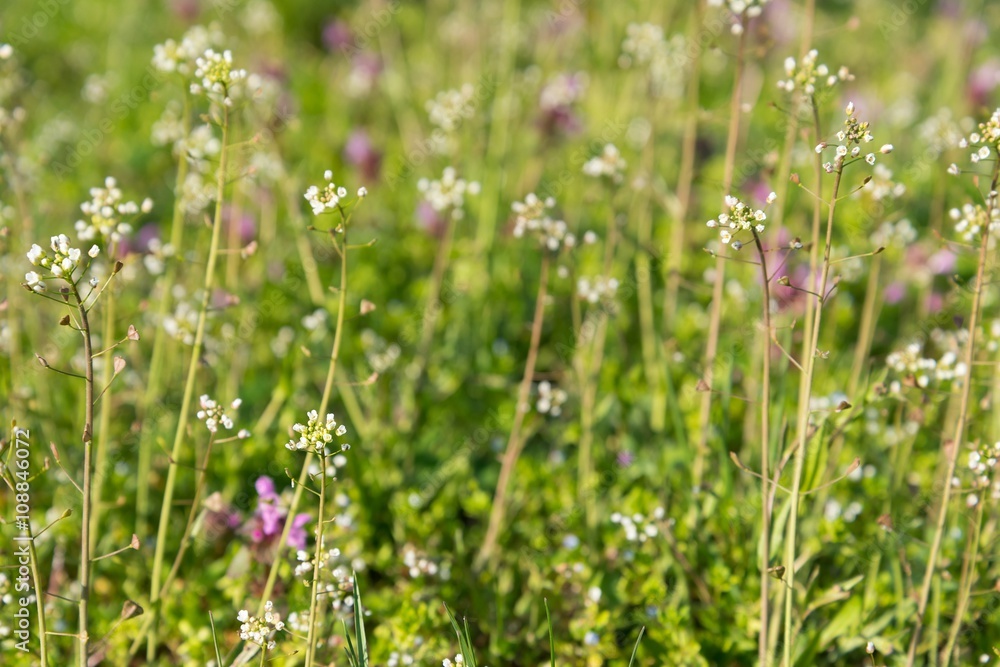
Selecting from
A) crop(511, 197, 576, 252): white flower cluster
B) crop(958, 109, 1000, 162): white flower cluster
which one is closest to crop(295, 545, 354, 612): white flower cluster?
crop(511, 197, 576, 252): white flower cluster

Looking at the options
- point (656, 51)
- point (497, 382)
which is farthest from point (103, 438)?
point (656, 51)

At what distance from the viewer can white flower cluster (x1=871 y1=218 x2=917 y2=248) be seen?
356cm

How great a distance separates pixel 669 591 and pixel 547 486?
2.02ft

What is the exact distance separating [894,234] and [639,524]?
5.85ft

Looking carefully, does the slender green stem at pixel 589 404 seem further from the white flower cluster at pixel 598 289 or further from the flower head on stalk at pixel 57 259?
the flower head on stalk at pixel 57 259

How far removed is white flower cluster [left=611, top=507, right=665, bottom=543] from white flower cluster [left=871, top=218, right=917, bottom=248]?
5.16 ft

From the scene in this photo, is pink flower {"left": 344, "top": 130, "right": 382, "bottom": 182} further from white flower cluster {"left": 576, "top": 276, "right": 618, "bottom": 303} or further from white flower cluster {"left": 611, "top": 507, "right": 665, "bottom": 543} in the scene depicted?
white flower cluster {"left": 611, "top": 507, "right": 665, "bottom": 543}

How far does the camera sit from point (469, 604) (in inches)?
120

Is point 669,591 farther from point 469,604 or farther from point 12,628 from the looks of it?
point 12,628

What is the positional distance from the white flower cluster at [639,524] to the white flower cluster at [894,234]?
5.16 feet

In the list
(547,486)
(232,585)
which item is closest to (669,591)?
(547,486)

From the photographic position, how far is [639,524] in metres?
3.15

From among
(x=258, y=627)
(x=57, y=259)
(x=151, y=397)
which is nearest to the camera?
(x=57, y=259)

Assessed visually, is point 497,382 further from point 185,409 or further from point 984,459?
point 984,459
